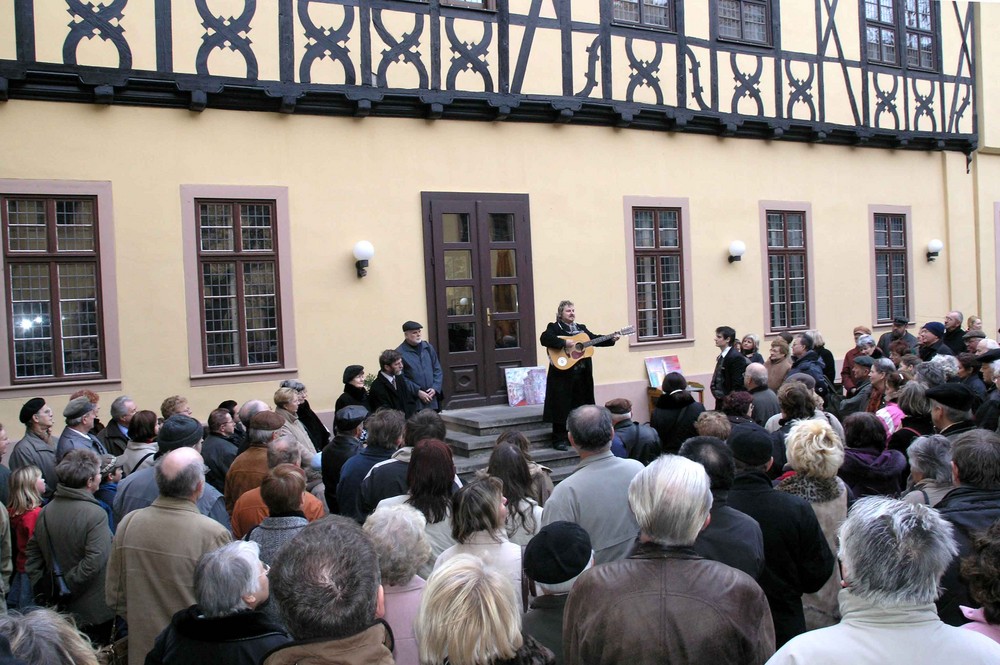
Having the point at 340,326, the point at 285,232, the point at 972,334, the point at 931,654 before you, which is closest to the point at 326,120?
the point at 285,232

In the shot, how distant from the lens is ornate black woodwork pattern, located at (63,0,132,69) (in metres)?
8.93

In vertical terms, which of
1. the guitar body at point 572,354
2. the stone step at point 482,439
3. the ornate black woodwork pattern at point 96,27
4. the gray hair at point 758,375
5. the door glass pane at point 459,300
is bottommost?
the stone step at point 482,439

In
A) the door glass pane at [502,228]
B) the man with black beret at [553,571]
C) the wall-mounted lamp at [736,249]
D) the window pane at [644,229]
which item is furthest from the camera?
the wall-mounted lamp at [736,249]

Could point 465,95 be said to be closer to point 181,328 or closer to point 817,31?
point 181,328

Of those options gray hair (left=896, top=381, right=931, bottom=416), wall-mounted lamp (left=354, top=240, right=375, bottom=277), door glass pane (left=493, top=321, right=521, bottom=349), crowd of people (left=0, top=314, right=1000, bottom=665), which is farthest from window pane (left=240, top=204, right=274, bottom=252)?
gray hair (left=896, top=381, right=931, bottom=416)

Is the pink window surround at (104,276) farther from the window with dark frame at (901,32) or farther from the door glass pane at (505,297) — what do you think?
the window with dark frame at (901,32)

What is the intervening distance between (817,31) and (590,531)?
12.5 m

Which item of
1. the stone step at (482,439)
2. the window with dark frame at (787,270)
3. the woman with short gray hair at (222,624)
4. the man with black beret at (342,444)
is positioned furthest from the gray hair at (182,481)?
the window with dark frame at (787,270)

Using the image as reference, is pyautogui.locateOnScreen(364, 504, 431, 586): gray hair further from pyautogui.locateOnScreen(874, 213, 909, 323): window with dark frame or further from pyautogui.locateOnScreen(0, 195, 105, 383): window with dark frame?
pyautogui.locateOnScreen(874, 213, 909, 323): window with dark frame

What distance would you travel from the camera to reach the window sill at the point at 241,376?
9.60 meters

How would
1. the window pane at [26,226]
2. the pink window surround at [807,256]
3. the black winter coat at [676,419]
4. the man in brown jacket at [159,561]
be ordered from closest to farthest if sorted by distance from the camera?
the man in brown jacket at [159,561] → the black winter coat at [676,419] → the window pane at [26,226] → the pink window surround at [807,256]

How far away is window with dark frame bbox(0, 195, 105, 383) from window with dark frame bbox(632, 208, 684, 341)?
7003mm

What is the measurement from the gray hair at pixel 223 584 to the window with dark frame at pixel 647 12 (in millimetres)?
10815

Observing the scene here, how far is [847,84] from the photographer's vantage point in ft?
47.0
